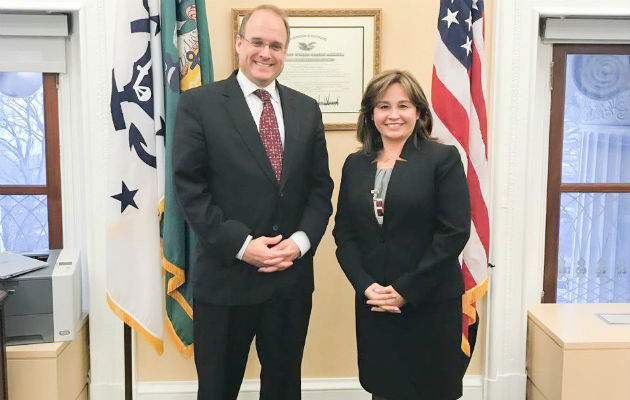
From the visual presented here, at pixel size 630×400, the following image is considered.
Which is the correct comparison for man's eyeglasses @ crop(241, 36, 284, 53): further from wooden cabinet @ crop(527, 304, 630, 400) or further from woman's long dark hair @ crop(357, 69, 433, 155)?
wooden cabinet @ crop(527, 304, 630, 400)

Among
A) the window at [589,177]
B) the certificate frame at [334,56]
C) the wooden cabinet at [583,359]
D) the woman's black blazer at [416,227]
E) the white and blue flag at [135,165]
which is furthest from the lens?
the window at [589,177]

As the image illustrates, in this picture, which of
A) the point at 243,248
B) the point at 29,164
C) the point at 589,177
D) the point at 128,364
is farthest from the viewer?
the point at 589,177

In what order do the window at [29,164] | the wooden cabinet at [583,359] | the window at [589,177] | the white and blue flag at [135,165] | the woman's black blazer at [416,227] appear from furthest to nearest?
the window at [589,177] < the window at [29,164] < the wooden cabinet at [583,359] < the white and blue flag at [135,165] < the woman's black blazer at [416,227]

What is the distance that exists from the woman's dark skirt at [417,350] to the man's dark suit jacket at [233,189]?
31 centimetres

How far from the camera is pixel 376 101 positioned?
5.74ft

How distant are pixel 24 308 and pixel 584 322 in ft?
7.28

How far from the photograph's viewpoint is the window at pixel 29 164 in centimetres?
252

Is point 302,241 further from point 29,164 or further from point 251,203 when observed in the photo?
point 29,164

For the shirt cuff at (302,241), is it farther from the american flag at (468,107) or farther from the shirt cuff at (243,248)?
the american flag at (468,107)

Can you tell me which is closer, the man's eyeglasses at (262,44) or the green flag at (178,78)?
the man's eyeglasses at (262,44)

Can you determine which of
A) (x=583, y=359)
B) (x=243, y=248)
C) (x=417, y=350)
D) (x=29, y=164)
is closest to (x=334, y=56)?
(x=243, y=248)

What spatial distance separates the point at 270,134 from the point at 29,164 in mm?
1413

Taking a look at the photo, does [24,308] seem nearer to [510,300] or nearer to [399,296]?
[399,296]
